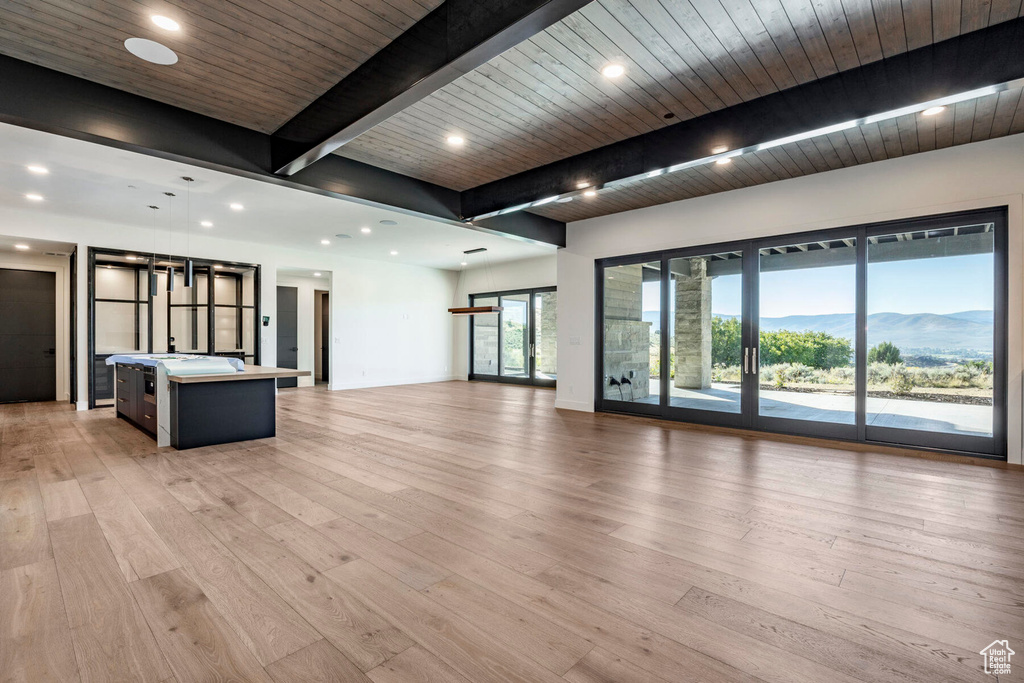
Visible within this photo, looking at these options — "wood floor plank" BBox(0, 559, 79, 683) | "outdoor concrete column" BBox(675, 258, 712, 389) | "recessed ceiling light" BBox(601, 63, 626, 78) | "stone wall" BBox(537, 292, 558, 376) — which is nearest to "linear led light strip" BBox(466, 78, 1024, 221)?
"recessed ceiling light" BBox(601, 63, 626, 78)

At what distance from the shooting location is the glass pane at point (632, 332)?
22.2ft

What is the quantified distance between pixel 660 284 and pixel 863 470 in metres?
3.38

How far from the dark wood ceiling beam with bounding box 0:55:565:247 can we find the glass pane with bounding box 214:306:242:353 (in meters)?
5.74

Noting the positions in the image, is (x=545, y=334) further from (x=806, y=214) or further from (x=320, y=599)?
(x=320, y=599)

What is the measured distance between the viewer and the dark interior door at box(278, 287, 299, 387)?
35.7ft

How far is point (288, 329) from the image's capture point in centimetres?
1107

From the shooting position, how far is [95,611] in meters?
1.94

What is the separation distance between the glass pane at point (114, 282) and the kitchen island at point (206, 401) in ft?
11.9

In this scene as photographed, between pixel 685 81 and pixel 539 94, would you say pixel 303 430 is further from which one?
pixel 685 81

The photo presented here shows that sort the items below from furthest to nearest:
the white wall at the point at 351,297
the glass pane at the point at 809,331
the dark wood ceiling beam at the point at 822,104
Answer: the white wall at the point at 351,297 → the glass pane at the point at 809,331 → the dark wood ceiling beam at the point at 822,104

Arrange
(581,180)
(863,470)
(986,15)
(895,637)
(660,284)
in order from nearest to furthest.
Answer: (895,637)
(986,15)
(863,470)
(581,180)
(660,284)

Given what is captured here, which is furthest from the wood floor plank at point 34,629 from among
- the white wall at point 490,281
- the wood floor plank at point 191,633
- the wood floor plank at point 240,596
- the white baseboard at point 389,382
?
the white wall at point 490,281

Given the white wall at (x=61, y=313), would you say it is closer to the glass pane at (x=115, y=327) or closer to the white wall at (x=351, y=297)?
the white wall at (x=351, y=297)

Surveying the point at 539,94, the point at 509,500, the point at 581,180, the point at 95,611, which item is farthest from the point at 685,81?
the point at 95,611
